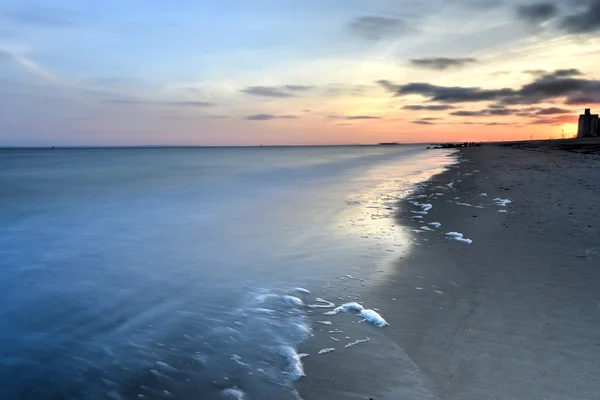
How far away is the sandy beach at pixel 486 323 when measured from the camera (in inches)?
126

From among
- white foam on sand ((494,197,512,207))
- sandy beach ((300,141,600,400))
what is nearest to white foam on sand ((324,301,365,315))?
sandy beach ((300,141,600,400))

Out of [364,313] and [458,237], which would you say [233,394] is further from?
[458,237]

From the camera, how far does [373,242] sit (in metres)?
8.24

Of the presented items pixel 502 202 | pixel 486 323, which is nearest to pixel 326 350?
pixel 486 323

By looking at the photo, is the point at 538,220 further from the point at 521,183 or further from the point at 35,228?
the point at 35,228

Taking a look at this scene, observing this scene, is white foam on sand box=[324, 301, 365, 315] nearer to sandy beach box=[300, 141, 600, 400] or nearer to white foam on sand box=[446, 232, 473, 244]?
sandy beach box=[300, 141, 600, 400]

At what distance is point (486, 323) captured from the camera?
4.19 metres

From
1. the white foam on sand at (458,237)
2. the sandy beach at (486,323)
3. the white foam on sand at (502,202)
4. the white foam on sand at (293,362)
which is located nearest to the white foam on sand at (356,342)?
the sandy beach at (486,323)

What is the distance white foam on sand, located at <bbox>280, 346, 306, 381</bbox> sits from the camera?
356cm

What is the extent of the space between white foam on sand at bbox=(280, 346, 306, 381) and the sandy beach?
0.39 ft

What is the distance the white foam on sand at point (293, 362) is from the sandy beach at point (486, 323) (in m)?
0.12

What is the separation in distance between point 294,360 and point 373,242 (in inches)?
188

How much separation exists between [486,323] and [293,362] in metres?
2.17

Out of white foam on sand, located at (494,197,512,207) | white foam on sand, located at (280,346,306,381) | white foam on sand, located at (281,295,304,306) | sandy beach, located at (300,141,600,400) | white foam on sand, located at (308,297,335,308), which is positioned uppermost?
white foam on sand, located at (494,197,512,207)
